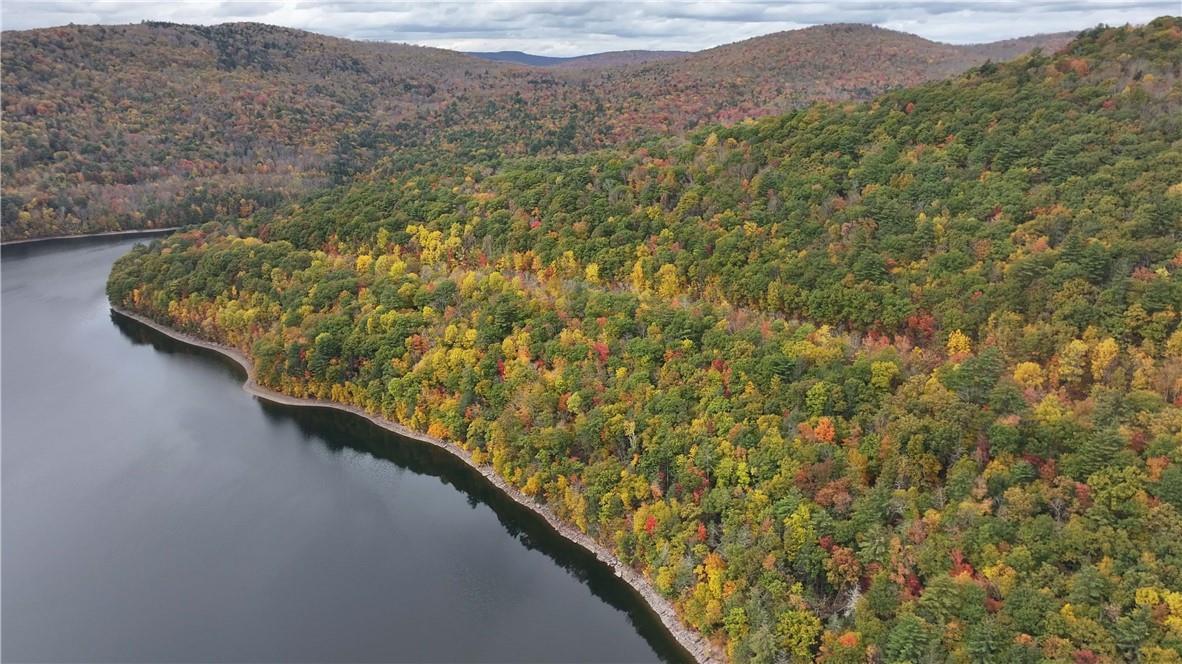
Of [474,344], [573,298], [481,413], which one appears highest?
[573,298]

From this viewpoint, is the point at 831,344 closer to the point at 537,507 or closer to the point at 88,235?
the point at 537,507

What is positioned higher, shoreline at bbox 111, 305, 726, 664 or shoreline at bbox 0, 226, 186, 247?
shoreline at bbox 0, 226, 186, 247

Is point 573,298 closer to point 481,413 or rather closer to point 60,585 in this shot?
point 481,413

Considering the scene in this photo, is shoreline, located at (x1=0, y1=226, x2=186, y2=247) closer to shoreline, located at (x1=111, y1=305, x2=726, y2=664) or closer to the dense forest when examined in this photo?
the dense forest

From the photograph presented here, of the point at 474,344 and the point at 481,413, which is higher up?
the point at 474,344

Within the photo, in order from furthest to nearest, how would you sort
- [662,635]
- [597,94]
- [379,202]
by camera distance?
[597,94] < [379,202] < [662,635]

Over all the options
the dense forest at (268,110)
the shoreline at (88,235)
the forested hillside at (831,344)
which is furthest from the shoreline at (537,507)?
the dense forest at (268,110)

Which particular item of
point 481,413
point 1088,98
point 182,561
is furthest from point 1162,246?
point 182,561

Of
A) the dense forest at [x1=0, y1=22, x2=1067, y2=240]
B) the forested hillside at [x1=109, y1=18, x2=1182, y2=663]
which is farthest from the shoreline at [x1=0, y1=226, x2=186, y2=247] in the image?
the forested hillside at [x1=109, y1=18, x2=1182, y2=663]

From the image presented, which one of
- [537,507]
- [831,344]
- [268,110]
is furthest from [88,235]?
[831,344]
